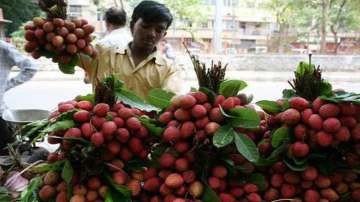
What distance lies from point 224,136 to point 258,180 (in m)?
0.16

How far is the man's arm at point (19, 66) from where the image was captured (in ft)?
9.24

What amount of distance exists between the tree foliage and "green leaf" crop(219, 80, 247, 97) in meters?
11.7

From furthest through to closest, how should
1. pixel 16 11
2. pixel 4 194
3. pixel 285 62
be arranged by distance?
pixel 16 11
pixel 285 62
pixel 4 194

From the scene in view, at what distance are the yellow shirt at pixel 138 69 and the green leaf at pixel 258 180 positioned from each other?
2.79 ft

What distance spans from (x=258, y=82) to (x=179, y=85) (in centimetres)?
788

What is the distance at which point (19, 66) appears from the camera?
114 inches

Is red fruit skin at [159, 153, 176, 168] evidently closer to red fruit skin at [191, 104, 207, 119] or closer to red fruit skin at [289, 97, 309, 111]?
red fruit skin at [191, 104, 207, 119]

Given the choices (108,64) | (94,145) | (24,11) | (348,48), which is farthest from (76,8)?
(94,145)

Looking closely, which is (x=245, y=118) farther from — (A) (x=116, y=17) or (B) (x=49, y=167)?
(A) (x=116, y=17)

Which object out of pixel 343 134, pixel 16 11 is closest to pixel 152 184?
pixel 343 134

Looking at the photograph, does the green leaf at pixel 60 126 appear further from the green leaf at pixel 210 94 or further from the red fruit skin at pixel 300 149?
the red fruit skin at pixel 300 149

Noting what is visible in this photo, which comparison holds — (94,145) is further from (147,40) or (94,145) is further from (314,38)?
(314,38)

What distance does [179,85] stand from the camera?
183 cm

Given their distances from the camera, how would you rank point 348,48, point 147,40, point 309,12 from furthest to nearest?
point 348,48
point 309,12
point 147,40
